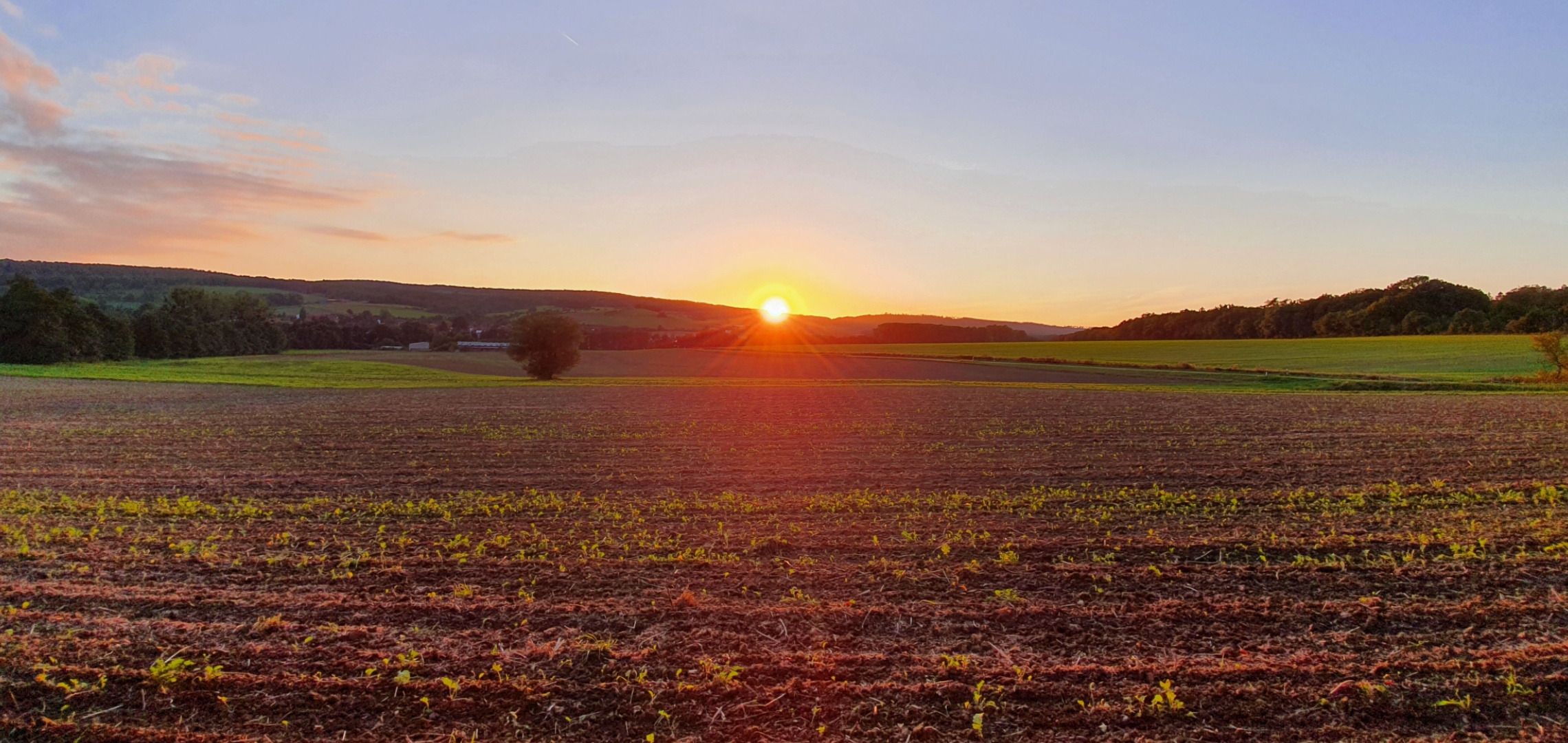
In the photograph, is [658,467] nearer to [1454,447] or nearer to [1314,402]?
[1454,447]

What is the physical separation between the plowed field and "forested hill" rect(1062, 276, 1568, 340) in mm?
79903

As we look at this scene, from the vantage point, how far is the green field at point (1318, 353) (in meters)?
47.6

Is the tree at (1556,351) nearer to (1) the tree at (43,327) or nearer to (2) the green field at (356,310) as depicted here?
(1) the tree at (43,327)

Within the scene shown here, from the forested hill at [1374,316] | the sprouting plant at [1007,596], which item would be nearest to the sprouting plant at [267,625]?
the sprouting plant at [1007,596]

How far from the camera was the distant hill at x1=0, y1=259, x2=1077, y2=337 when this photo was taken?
111 metres

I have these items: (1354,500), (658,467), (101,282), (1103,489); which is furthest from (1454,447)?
(101,282)

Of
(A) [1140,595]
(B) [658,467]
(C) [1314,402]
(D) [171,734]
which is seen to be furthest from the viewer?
(C) [1314,402]

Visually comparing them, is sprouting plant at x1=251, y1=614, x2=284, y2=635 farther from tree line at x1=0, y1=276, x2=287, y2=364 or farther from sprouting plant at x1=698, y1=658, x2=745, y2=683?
tree line at x1=0, y1=276, x2=287, y2=364

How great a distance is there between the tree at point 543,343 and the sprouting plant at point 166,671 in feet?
→ 154

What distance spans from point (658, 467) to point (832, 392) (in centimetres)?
2355

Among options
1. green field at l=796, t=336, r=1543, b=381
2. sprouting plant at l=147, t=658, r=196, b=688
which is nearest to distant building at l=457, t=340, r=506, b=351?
green field at l=796, t=336, r=1543, b=381

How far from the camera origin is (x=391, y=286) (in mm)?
144625

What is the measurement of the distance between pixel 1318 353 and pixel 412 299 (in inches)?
5203

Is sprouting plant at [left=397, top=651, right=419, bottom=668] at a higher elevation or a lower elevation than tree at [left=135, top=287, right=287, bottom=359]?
lower
